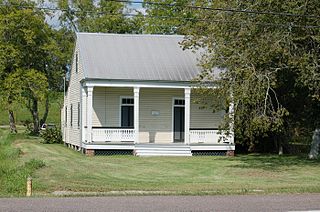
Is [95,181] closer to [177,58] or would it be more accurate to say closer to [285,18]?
[285,18]

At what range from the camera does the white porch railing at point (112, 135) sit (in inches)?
1153

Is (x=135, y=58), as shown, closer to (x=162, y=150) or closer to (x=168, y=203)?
(x=162, y=150)

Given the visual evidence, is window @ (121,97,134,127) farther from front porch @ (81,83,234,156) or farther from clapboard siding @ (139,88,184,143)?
clapboard siding @ (139,88,184,143)

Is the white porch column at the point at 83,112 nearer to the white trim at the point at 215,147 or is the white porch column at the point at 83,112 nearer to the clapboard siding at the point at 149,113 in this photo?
the clapboard siding at the point at 149,113

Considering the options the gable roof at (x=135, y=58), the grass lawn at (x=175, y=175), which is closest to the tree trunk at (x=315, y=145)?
the grass lawn at (x=175, y=175)

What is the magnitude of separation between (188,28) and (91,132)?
7.75m

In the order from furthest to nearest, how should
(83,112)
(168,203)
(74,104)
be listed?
(74,104), (83,112), (168,203)

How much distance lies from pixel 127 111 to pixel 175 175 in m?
12.4

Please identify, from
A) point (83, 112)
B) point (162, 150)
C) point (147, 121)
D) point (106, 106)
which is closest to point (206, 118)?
point (147, 121)

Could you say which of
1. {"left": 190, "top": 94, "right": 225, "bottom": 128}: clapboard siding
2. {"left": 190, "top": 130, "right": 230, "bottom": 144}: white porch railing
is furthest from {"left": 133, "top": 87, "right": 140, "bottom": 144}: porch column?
{"left": 190, "top": 94, "right": 225, "bottom": 128}: clapboard siding

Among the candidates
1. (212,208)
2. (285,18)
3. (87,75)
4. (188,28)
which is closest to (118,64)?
(87,75)

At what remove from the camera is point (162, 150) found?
96.7 feet

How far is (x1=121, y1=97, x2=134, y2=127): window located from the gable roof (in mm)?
2216

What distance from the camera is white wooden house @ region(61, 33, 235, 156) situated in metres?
29.4
